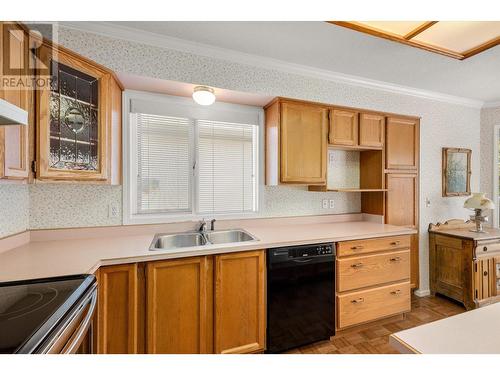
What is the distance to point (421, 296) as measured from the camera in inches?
117

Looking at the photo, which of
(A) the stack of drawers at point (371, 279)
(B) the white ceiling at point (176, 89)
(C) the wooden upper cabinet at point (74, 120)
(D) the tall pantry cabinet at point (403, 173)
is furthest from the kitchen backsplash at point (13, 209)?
(D) the tall pantry cabinet at point (403, 173)

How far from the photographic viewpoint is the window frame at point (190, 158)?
204 centimetres

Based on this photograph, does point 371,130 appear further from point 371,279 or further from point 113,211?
point 113,211

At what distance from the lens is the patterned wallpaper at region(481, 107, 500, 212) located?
10.9ft

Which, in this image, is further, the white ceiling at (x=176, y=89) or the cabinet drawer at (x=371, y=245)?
the cabinet drawer at (x=371, y=245)

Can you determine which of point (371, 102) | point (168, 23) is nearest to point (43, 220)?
point (168, 23)

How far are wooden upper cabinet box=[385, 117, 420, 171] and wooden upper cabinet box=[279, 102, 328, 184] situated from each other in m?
0.88

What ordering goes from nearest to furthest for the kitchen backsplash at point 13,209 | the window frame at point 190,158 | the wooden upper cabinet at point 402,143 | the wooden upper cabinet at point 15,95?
the wooden upper cabinet at point 15,95, the kitchen backsplash at point 13,209, the window frame at point 190,158, the wooden upper cabinet at point 402,143

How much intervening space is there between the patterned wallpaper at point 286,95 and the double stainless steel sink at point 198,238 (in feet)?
1.51

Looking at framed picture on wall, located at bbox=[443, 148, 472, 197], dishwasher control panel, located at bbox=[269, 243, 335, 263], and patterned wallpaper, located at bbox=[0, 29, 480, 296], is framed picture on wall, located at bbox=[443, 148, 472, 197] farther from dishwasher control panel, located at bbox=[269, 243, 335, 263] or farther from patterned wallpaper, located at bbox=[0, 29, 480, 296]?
dishwasher control panel, located at bbox=[269, 243, 335, 263]

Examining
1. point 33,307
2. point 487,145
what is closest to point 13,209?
point 33,307

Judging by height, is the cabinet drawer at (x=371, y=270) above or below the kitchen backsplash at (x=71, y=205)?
below

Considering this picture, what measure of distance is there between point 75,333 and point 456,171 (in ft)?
14.1

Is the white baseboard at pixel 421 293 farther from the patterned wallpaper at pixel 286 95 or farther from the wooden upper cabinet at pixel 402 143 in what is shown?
the wooden upper cabinet at pixel 402 143
